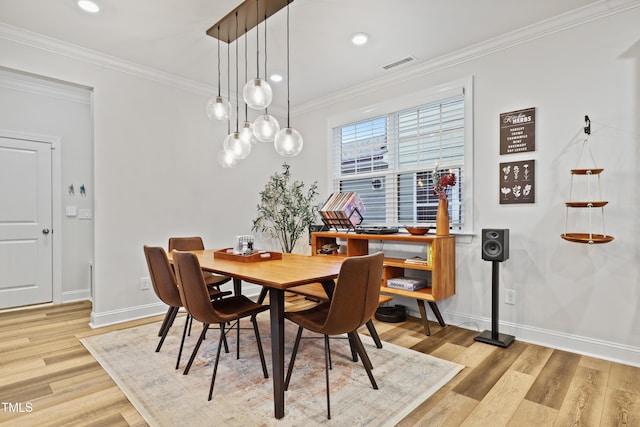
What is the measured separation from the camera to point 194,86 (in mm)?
3996

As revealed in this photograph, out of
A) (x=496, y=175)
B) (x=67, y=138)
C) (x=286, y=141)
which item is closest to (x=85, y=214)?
(x=67, y=138)

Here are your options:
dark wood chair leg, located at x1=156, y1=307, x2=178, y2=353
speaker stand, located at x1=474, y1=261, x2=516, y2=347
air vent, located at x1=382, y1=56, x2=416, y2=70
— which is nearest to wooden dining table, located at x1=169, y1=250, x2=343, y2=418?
dark wood chair leg, located at x1=156, y1=307, x2=178, y2=353

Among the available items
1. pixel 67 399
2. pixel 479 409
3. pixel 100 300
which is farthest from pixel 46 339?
pixel 479 409

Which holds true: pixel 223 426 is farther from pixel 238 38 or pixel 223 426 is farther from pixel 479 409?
pixel 238 38

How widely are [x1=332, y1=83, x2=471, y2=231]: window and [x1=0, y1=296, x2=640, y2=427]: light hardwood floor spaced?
1.23m

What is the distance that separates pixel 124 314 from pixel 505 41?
4.42 meters

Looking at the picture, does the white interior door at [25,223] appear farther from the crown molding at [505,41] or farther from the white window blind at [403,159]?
the crown molding at [505,41]

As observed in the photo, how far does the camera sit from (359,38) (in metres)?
2.97

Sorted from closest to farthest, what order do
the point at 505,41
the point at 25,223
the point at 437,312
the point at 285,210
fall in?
the point at 505,41, the point at 437,312, the point at 25,223, the point at 285,210

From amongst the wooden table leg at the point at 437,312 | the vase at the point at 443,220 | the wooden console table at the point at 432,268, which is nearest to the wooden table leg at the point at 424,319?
the wooden console table at the point at 432,268

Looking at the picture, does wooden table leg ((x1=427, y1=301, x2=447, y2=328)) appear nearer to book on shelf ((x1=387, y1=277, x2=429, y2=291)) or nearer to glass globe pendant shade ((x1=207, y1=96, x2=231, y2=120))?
book on shelf ((x1=387, y1=277, x2=429, y2=291))

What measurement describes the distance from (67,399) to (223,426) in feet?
3.34

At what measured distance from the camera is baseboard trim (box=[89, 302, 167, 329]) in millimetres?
3322

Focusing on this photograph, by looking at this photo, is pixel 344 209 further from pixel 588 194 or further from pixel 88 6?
pixel 88 6
